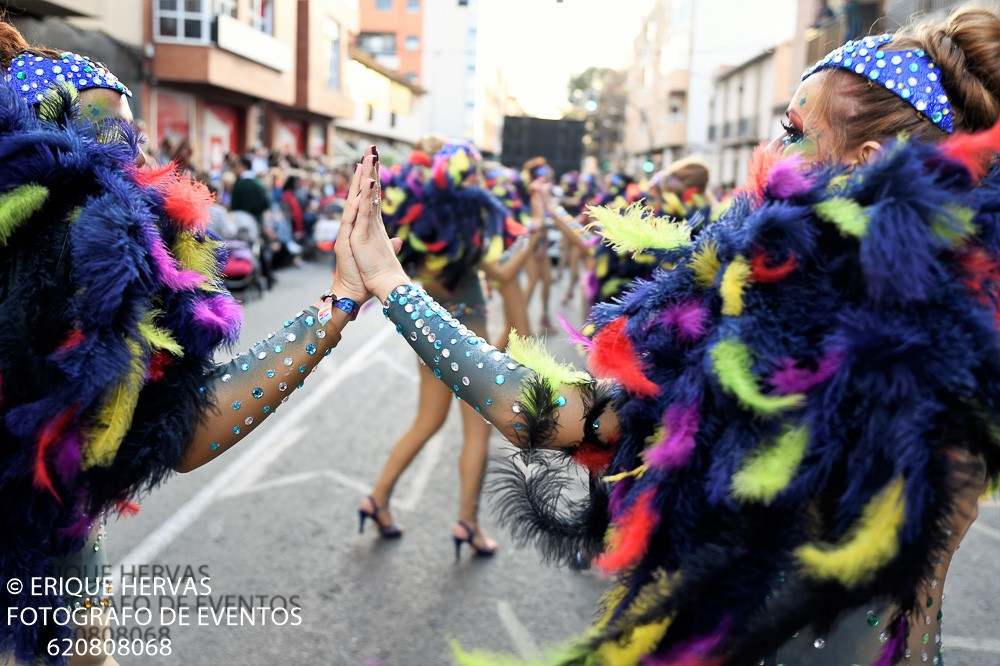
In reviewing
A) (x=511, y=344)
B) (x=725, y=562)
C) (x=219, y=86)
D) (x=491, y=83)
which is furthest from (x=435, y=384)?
(x=491, y=83)

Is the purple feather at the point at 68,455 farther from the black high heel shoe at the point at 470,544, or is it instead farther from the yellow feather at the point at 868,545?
the black high heel shoe at the point at 470,544

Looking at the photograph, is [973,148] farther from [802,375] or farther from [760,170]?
[802,375]

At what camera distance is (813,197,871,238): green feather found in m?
1.38

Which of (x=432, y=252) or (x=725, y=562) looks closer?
(x=725, y=562)

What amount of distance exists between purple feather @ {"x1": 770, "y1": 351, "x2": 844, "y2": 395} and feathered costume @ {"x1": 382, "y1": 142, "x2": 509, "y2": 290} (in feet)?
11.0

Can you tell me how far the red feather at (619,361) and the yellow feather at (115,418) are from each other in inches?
33.9

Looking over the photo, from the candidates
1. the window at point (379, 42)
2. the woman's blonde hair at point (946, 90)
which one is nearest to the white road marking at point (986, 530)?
the woman's blonde hair at point (946, 90)

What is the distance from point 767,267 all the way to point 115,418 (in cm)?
122

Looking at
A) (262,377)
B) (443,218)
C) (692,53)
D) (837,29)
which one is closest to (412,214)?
(443,218)

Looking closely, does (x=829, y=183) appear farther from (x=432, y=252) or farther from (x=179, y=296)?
(x=432, y=252)

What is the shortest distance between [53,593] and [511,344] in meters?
1.03

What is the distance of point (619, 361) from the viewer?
5.29 ft

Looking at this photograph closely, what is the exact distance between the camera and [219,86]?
21531 millimetres

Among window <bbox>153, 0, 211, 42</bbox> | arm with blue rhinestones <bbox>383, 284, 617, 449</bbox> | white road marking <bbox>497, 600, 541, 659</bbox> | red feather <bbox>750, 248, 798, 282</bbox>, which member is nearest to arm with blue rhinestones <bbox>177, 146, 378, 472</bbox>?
arm with blue rhinestones <bbox>383, 284, 617, 449</bbox>
